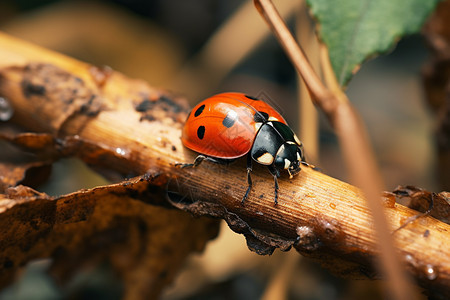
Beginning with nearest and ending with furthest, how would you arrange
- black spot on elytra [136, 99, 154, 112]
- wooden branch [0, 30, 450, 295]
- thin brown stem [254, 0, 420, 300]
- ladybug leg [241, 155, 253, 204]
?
thin brown stem [254, 0, 420, 300] < wooden branch [0, 30, 450, 295] < ladybug leg [241, 155, 253, 204] < black spot on elytra [136, 99, 154, 112]

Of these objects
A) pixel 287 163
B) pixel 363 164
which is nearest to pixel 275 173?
pixel 287 163

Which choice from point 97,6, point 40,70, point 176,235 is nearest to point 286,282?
point 176,235

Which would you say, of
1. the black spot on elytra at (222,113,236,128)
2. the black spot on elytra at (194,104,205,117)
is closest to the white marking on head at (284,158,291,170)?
the black spot on elytra at (222,113,236,128)

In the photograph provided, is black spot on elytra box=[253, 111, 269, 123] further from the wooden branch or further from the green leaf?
the green leaf

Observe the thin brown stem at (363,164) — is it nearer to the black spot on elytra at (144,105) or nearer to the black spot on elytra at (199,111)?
the black spot on elytra at (199,111)

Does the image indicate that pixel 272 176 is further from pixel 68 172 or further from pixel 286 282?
pixel 68 172

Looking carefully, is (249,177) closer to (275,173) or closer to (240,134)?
(275,173)
